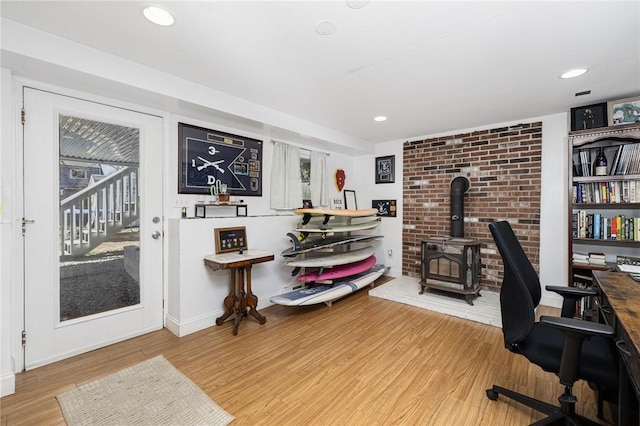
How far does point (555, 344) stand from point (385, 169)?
11.7 feet

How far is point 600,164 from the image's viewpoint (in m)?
2.83

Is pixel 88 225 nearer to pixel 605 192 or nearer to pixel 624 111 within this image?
pixel 605 192

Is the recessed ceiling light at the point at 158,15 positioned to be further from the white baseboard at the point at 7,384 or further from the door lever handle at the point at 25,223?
the white baseboard at the point at 7,384

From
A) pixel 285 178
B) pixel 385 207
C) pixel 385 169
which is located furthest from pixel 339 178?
pixel 285 178

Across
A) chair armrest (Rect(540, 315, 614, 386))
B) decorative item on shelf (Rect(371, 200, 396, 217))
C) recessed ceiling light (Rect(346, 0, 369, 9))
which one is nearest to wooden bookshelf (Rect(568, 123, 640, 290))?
chair armrest (Rect(540, 315, 614, 386))

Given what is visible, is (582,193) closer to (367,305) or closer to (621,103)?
(621,103)

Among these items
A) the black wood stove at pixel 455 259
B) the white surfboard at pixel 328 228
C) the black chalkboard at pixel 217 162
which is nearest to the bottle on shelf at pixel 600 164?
the black wood stove at pixel 455 259

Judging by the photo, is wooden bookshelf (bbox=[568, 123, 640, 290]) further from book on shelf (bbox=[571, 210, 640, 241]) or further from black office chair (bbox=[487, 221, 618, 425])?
black office chair (bbox=[487, 221, 618, 425])

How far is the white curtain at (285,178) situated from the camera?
3645mm

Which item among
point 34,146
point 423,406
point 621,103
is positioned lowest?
point 423,406

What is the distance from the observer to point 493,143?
366 centimetres

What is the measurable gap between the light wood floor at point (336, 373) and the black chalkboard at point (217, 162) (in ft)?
4.97

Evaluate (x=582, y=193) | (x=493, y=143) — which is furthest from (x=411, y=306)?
(x=493, y=143)

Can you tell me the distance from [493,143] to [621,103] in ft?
3.87
